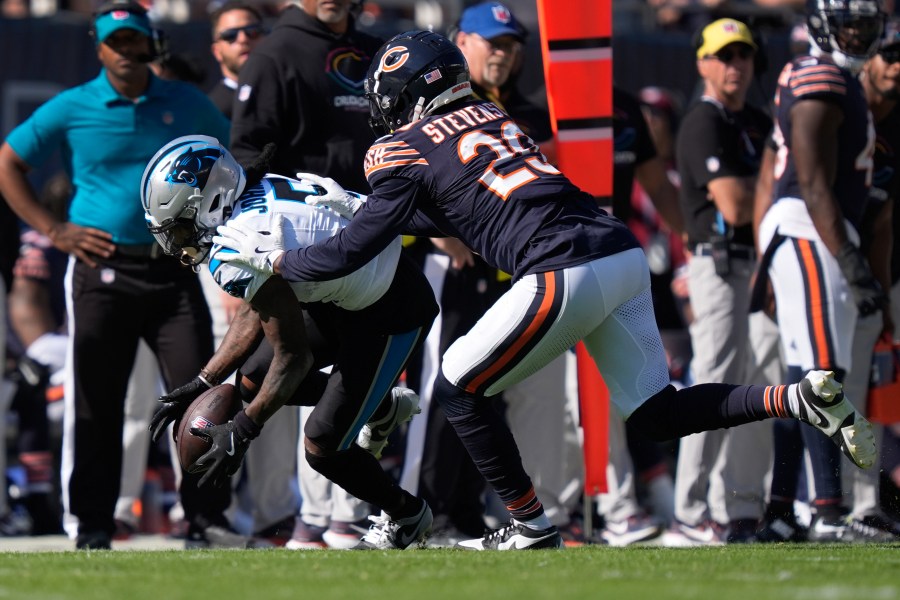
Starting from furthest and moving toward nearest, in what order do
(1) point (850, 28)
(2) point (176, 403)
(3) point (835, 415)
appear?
1. (1) point (850, 28)
2. (2) point (176, 403)
3. (3) point (835, 415)

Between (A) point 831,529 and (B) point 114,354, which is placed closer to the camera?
(A) point 831,529

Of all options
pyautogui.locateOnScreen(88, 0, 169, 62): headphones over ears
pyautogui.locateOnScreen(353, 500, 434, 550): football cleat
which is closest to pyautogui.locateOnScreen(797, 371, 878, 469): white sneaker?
pyautogui.locateOnScreen(353, 500, 434, 550): football cleat

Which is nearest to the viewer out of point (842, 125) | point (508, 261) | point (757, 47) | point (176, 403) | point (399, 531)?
point (508, 261)

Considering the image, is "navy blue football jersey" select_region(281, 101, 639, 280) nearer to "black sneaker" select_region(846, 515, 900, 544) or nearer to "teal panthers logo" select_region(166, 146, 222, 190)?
"teal panthers logo" select_region(166, 146, 222, 190)

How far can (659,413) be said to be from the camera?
538 cm

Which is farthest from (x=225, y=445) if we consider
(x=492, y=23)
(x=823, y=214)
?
(x=492, y=23)

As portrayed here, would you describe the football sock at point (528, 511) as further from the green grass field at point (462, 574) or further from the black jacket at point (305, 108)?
the black jacket at point (305, 108)

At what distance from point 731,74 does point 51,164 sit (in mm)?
4481

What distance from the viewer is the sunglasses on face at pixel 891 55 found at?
23.6 ft

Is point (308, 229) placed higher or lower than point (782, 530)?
higher

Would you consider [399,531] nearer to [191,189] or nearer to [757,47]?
[191,189]

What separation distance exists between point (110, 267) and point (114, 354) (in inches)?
15.1

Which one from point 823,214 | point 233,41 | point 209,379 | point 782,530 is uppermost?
point 233,41

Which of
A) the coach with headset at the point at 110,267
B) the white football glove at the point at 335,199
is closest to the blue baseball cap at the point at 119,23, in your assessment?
the coach with headset at the point at 110,267
